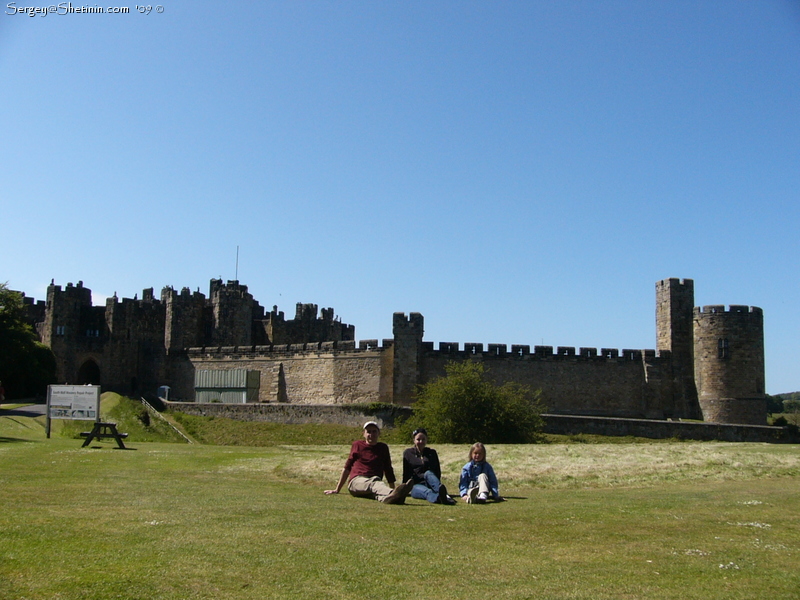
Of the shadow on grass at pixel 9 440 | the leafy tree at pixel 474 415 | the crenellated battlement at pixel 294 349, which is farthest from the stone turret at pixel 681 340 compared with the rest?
the shadow on grass at pixel 9 440

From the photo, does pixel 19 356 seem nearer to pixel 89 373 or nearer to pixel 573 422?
pixel 89 373

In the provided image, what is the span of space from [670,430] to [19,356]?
3289cm

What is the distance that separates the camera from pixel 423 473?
1305cm

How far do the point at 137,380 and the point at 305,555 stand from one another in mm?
48669

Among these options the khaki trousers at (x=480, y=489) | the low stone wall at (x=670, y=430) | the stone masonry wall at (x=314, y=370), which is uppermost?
the stone masonry wall at (x=314, y=370)

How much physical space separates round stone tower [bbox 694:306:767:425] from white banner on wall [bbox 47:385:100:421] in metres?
28.5

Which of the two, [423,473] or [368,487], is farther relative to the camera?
[423,473]

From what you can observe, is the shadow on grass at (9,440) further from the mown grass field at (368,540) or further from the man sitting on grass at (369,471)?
the man sitting on grass at (369,471)

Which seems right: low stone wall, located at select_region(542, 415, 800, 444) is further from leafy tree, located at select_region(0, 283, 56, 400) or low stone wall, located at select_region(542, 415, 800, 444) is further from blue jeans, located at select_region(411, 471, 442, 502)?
leafy tree, located at select_region(0, 283, 56, 400)

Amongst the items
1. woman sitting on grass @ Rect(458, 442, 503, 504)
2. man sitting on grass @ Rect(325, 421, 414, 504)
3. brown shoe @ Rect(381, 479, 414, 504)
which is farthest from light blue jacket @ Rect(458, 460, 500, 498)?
brown shoe @ Rect(381, 479, 414, 504)

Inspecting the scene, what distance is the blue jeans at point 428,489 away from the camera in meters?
12.4

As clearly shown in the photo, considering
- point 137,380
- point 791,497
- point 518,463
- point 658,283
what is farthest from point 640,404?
point 137,380

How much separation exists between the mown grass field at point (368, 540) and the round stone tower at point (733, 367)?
82.1ft

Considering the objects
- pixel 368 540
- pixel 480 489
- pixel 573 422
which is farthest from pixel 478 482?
pixel 573 422
